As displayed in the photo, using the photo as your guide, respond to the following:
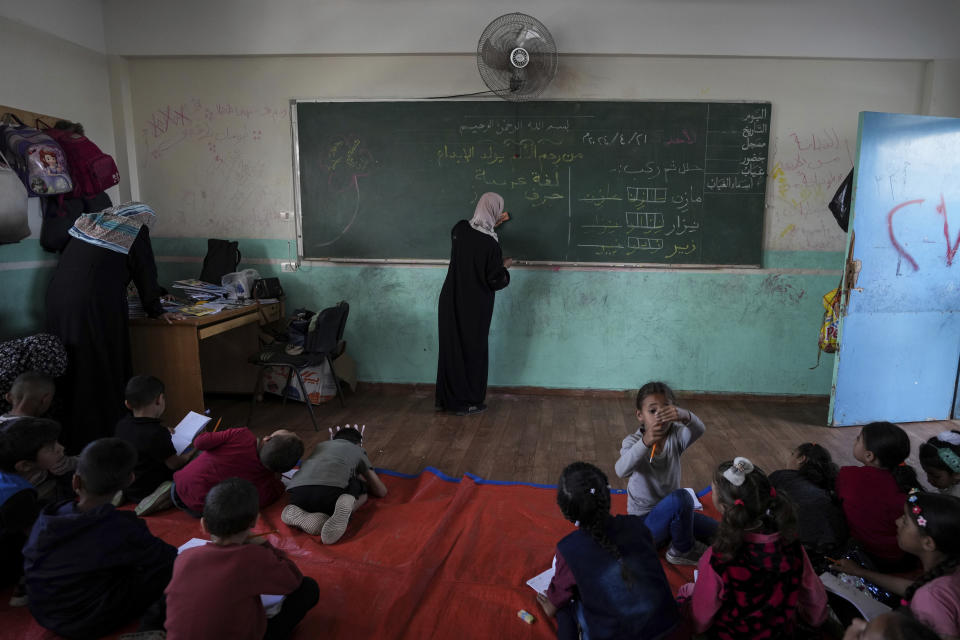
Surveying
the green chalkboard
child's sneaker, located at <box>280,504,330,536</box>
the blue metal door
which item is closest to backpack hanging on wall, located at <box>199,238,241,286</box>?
the green chalkboard

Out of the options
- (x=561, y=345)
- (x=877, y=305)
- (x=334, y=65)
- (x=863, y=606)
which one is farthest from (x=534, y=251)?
(x=863, y=606)

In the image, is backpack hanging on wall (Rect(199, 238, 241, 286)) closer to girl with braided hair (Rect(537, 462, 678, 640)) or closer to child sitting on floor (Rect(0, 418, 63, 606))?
child sitting on floor (Rect(0, 418, 63, 606))

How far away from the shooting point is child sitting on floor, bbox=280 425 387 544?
7.58 ft

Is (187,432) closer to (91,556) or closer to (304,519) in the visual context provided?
(304,519)

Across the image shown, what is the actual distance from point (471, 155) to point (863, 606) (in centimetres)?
354

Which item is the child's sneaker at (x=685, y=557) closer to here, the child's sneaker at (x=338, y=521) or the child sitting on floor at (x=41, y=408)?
the child's sneaker at (x=338, y=521)

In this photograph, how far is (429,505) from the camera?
8.49 ft

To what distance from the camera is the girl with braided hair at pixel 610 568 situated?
141 cm

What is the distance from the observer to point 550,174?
4.21m

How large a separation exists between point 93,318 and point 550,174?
311 centimetres

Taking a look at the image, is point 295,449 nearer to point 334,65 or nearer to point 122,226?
point 122,226

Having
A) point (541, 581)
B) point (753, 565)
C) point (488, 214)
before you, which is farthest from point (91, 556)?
point (488, 214)

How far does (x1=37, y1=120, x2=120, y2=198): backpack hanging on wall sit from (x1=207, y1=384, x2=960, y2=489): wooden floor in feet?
5.62

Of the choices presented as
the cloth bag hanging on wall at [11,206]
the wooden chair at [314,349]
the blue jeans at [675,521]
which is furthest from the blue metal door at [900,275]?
the cloth bag hanging on wall at [11,206]
